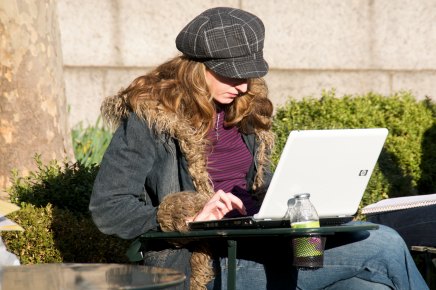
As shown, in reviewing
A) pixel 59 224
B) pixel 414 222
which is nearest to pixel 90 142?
pixel 59 224

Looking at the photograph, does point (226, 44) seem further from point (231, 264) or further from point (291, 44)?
point (291, 44)

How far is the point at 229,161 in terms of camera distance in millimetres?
4383

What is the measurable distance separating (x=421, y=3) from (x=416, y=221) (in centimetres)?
532

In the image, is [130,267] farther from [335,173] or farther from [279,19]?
[279,19]

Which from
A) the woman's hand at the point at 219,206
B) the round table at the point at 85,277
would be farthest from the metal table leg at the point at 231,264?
the round table at the point at 85,277

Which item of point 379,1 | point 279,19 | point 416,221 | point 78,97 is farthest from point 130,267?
point 379,1

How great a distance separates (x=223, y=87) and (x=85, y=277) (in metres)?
1.34

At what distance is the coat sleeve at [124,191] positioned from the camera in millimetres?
3955

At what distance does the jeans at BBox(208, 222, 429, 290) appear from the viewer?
3.86 m

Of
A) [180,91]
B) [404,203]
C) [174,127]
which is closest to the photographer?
[174,127]

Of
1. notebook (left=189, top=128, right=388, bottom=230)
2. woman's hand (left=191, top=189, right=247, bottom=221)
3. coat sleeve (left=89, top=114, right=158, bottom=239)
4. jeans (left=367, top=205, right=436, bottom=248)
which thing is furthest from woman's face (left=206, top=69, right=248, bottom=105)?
jeans (left=367, top=205, right=436, bottom=248)

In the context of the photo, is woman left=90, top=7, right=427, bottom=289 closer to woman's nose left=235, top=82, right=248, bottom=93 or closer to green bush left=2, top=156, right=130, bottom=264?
woman's nose left=235, top=82, right=248, bottom=93

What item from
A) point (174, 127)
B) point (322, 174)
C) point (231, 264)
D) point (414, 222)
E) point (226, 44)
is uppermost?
point (226, 44)

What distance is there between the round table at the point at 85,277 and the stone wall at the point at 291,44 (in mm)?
5208
